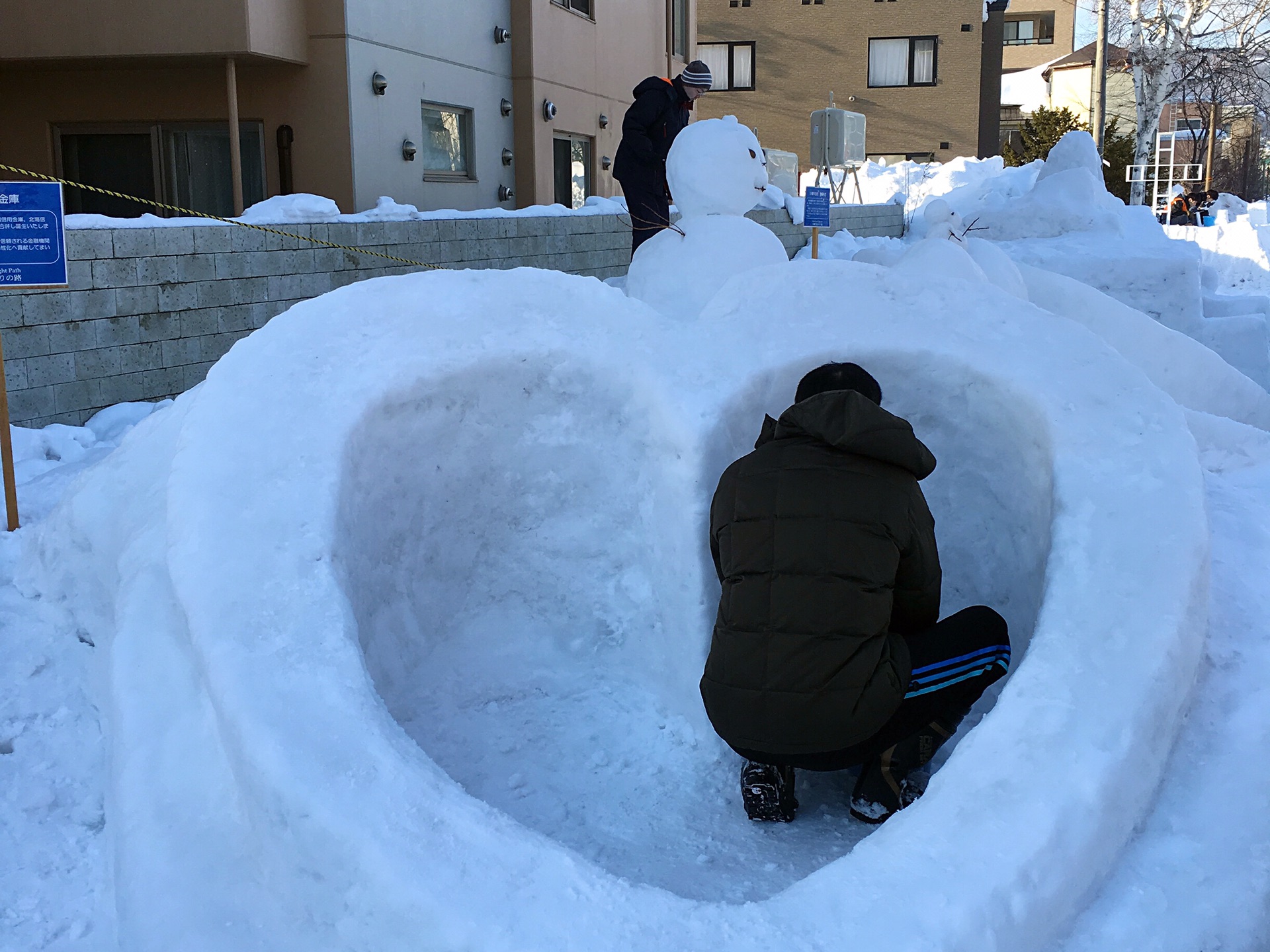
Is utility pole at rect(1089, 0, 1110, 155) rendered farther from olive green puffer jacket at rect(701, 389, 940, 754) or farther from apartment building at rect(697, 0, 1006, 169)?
olive green puffer jacket at rect(701, 389, 940, 754)

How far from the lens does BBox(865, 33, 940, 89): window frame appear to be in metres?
26.8

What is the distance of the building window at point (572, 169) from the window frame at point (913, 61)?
14987mm

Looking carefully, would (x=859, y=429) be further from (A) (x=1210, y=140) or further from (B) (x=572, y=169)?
(A) (x=1210, y=140)

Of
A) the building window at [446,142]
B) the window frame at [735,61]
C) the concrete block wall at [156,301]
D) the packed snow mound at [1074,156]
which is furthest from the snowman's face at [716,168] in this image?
the window frame at [735,61]

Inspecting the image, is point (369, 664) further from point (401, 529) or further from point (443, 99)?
point (443, 99)

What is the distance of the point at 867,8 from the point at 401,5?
64.7 ft

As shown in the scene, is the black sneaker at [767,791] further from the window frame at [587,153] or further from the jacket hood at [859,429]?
the window frame at [587,153]

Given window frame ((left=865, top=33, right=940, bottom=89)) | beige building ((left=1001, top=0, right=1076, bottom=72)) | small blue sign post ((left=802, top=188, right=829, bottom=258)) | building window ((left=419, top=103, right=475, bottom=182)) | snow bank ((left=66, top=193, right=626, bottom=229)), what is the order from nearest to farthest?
snow bank ((left=66, top=193, right=626, bottom=229)), small blue sign post ((left=802, top=188, right=829, bottom=258)), building window ((left=419, top=103, right=475, bottom=182)), window frame ((left=865, top=33, right=940, bottom=89)), beige building ((left=1001, top=0, right=1076, bottom=72))

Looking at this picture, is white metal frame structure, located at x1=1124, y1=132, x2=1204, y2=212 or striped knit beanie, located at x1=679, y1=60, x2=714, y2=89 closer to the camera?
striped knit beanie, located at x1=679, y1=60, x2=714, y2=89

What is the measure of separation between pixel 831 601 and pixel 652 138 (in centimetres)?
560

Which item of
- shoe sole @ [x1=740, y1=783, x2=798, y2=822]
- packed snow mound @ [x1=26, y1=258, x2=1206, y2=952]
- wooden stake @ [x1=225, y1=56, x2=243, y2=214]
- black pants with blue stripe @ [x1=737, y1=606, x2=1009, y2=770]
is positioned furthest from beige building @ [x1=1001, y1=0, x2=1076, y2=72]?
shoe sole @ [x1=740, y1=783, x2=798, y2=822]

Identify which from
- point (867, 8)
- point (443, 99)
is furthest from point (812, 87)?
point (443, 99)

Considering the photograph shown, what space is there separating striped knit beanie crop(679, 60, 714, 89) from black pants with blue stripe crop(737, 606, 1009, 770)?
5524 mm

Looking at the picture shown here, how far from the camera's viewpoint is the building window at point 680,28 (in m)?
17.4
